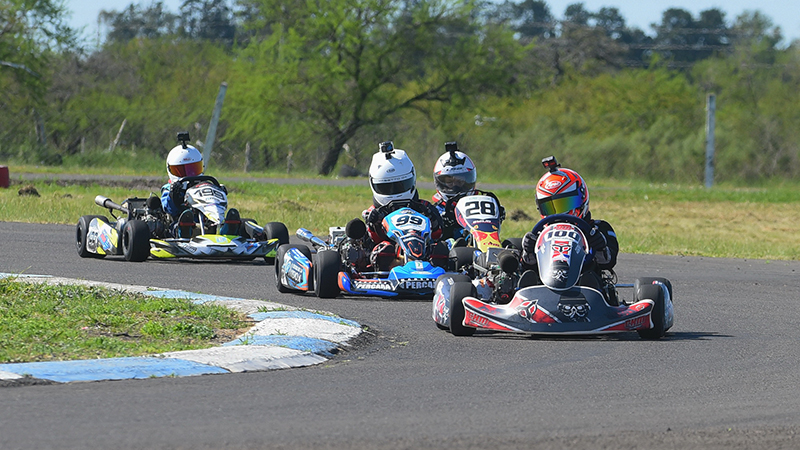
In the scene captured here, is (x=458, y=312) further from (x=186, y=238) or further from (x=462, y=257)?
(x=186, y=238)

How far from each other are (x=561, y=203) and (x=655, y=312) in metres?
0.99

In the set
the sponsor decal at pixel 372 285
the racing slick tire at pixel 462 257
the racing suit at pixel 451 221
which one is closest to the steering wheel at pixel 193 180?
the racing suit at pixel 451 221

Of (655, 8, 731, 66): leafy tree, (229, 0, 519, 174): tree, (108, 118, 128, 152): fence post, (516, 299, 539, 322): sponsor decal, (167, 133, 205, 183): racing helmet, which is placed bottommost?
(516, 299, 539, 322): sponsor decal

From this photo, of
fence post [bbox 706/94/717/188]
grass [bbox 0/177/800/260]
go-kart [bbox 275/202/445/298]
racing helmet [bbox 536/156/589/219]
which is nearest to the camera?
racing helmet [bbox 536/156/589/219]

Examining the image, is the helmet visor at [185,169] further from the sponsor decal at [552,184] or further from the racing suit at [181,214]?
the sponsor decal at [552,184]

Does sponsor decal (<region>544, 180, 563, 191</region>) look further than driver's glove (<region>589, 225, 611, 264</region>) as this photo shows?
Yes

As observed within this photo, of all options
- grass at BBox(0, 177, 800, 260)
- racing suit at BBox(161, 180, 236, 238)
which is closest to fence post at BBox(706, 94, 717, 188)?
grass at BBox(0, 177, 800, 260)

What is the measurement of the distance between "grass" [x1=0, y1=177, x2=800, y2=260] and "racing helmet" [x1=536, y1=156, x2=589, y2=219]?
769cm

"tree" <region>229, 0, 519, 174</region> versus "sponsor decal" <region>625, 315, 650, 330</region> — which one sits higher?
"tree" <region>229, 0, 519, 174</region>

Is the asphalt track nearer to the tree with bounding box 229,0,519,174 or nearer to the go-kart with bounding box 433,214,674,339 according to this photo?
the go-kart with bounding box 433,214,674,339

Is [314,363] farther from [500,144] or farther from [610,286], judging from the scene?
[500,144]

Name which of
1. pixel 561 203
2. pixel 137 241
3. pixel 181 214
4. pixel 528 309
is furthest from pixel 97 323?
pixel 181 214

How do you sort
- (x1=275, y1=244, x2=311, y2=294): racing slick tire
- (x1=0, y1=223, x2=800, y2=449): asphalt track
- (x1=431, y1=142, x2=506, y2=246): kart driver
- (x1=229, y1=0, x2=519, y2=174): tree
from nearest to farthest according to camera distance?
1. (x1=0, y1=223, x2=800, y2=449): asphalt track
2. (x1=275, y1=244, x2=311, y2=294): racing slick tire
3. (x1=431, y1=142, x2=506, y2=246): kart driver
4. (x1=229, y1=0, x2=519, y2=174): tree

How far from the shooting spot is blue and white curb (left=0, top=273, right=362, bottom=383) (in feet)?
18.0
